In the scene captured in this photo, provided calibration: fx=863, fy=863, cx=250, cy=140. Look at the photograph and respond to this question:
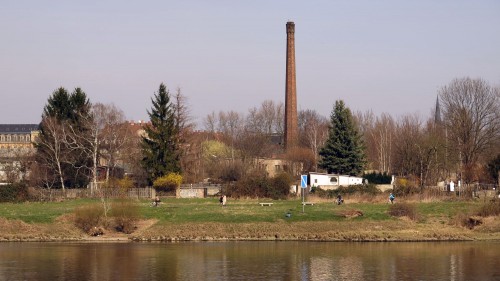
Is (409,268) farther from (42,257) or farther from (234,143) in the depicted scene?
(234,143)

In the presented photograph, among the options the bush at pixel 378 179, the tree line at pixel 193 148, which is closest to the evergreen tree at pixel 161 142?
the tree line at pixel 193 148

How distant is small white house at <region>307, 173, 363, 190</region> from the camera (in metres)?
83.6

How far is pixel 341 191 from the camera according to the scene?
248ft

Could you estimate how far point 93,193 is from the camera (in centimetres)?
8019

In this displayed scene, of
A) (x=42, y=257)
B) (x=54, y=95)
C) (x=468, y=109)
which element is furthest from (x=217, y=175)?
(x=42, y=257)

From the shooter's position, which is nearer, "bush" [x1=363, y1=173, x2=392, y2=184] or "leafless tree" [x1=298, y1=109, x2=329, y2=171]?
"bush" [x1=363, y1=173, x2=392, y2=184]

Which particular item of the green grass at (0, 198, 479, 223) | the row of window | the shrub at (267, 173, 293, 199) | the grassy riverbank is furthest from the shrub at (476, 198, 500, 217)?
the row of window

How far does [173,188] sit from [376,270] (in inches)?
1830

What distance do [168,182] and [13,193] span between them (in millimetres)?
15691

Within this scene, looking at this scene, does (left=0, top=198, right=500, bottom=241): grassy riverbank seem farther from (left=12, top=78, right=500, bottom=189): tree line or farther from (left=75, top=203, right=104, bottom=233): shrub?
(left=12, top=78, right=500, bottom=189): tree line

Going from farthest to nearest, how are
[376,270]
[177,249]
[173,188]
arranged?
[173,188]
[177,249]
[376,270]

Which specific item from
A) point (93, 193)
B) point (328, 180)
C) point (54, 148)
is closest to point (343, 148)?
point (328, 180)

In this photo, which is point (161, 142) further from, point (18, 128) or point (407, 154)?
point (18, 128)

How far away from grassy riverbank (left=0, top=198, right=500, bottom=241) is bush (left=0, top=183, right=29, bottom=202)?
11.9 meters
